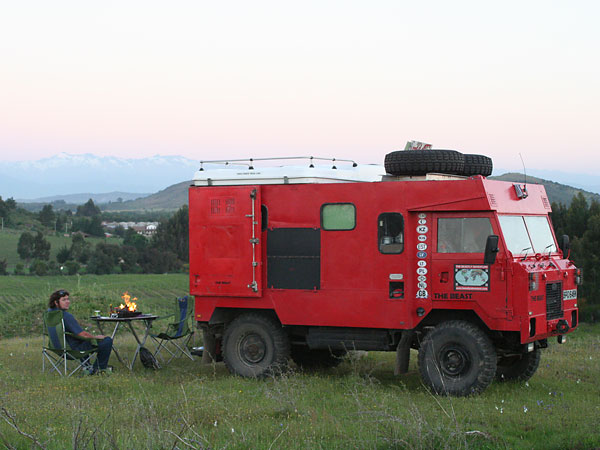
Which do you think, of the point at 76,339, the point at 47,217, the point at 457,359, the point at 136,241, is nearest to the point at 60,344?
the point at 76,339

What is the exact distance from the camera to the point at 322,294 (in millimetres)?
11203

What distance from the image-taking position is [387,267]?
10734 mm

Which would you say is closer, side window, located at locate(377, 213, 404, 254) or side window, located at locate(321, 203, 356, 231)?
side window, located at locate(377, 213, 404, 254)

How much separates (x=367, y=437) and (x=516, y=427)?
67.6 inches

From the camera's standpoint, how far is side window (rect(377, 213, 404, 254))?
10.7 meters

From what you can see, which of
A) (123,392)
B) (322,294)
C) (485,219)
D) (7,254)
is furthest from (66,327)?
(7,254)

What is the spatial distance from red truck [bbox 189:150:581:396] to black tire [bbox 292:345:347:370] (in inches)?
11.0

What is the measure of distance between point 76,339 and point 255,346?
2.67m

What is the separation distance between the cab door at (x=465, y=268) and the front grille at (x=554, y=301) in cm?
81

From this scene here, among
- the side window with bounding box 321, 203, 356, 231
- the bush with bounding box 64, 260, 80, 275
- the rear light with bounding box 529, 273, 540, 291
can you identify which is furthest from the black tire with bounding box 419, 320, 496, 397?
the bush with bounding box 64, 260, 80, 275

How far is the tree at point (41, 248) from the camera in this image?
91.3 metres

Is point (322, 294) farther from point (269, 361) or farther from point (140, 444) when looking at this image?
point (140, 444)

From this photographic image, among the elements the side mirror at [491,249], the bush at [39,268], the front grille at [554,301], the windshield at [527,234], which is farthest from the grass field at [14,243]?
the side mirror at [491,249]

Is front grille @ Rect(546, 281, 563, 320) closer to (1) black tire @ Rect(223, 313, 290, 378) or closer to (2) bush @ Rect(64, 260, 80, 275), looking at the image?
(1) black tire @ Rect(223, 313, 290, 378)
